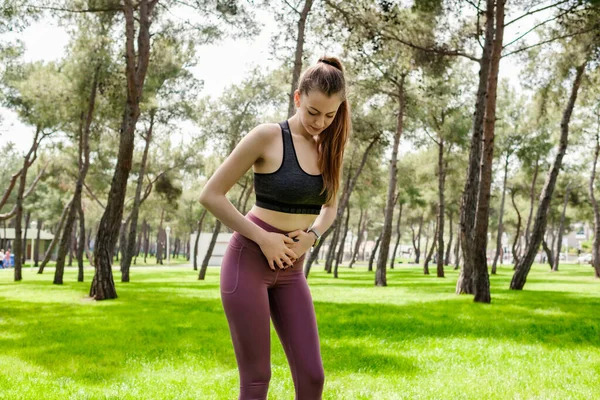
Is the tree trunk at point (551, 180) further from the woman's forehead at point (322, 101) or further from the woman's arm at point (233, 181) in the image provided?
the woman's arm at point (233, 181)

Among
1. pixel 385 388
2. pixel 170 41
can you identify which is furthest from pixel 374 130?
pixel 385 388

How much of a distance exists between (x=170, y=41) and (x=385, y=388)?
1590 cm

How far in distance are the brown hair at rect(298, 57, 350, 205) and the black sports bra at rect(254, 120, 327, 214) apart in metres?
0.08

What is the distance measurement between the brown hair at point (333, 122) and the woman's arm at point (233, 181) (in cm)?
29

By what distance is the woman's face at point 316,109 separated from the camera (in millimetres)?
2613

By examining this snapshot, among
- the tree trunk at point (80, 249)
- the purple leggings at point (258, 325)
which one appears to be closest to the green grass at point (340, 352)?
the purple leggings at point (258, 325)

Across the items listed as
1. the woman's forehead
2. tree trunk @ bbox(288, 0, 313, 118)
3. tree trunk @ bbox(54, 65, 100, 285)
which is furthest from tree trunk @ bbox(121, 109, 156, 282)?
the woman's forehead

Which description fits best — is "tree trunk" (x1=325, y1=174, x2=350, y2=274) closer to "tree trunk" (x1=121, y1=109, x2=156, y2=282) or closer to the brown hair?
"tree trunk" (x1=121, y1=109, x2=156, y2=282)

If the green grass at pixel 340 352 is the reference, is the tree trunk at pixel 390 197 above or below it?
above

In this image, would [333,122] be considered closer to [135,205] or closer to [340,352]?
[340,352]

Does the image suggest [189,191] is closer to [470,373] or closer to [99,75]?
[99,75]

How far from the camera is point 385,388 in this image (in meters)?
5.95

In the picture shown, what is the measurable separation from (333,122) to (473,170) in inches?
603

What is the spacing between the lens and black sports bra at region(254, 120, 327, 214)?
2.62 meters
